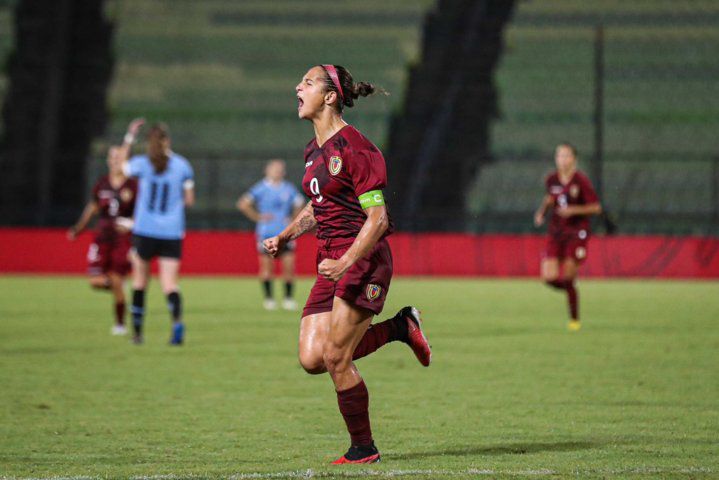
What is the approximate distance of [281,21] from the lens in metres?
35.3

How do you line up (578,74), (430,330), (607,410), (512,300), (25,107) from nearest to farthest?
(607,410), (430,330), (512,300), (25,107), (578,74)

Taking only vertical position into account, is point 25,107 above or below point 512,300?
above

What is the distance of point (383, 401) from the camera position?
840 cm

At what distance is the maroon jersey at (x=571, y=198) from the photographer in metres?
14.6

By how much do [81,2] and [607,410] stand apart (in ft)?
89.7

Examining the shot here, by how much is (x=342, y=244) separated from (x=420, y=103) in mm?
25408

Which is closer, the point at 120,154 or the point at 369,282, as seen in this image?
the point at 369,282

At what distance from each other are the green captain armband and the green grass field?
1.21 meters

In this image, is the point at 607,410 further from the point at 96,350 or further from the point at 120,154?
the point at 120,154

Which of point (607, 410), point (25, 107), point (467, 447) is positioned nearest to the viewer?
point (467, 447)

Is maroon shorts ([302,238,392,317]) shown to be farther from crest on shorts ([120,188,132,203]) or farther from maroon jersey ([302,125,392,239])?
crest on shorts ([120,188,132,203])

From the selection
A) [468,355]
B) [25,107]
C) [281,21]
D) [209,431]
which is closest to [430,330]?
[468,355]

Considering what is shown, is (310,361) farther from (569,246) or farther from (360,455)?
(569,246)

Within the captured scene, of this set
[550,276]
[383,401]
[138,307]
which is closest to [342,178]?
[383,401]
